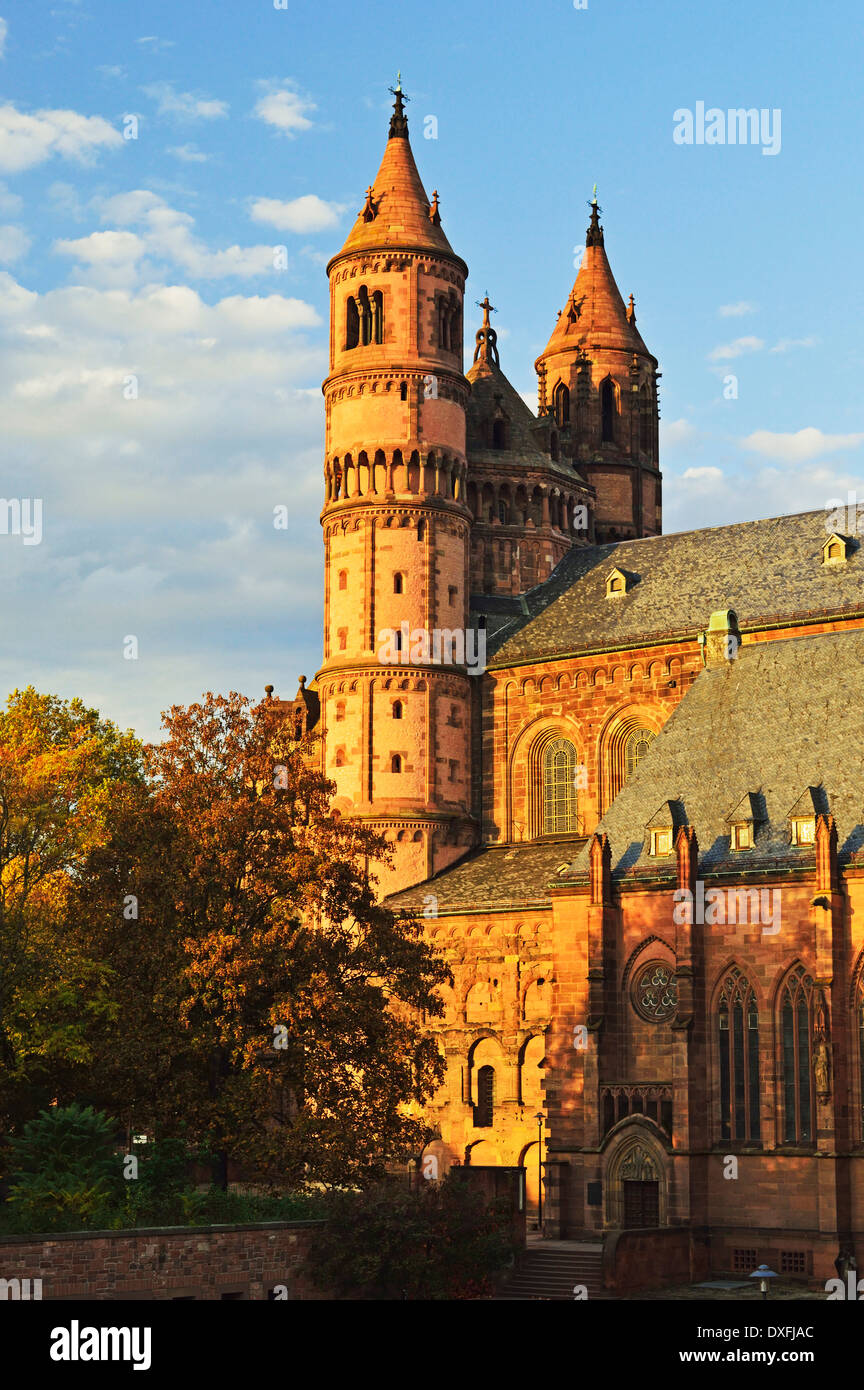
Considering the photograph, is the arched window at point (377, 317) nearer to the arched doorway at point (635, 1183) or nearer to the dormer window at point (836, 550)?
the dormer window at point (836, 550)

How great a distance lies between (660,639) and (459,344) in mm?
17072

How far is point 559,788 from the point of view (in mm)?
81688

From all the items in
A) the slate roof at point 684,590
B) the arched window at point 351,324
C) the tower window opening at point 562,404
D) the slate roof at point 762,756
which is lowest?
the slate roof at point 762,756

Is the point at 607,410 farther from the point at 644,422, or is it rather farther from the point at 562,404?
the point at 562,404

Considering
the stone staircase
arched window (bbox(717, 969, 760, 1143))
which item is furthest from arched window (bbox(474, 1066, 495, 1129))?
the stone staircase

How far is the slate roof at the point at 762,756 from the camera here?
59812mm

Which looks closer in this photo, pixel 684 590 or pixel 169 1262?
pixel 169 1262

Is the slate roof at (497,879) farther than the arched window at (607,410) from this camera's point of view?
No

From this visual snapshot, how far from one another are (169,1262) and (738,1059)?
2066cm

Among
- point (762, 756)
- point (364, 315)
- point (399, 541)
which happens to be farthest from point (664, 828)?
point (364, 315)

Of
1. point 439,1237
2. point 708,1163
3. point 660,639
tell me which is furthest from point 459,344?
point 439,1237

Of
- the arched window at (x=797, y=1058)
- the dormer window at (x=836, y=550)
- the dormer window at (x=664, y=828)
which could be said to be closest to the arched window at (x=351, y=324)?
the dormer window at (x=836, y=550)

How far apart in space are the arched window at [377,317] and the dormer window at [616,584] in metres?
14.6
